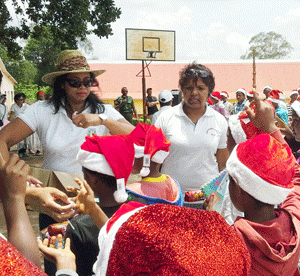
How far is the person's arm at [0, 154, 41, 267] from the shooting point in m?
1.47

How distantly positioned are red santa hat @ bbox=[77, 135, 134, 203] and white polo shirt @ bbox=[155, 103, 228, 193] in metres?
1.09

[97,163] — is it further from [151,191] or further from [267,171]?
[267,171]

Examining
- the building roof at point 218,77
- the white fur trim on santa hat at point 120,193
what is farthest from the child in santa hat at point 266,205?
the building roof at point 218,77

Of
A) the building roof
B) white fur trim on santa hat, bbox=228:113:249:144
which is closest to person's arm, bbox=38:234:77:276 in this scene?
white fur trim on santa hat, bbox=228:113:249:144

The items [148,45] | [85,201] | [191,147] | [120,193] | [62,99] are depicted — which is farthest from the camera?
[148,45]

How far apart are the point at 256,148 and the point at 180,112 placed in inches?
71.5

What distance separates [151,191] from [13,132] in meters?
1.09

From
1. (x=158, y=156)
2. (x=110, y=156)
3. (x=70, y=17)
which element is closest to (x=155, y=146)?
(x=158, y=156)

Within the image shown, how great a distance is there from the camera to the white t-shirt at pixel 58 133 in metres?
3.00

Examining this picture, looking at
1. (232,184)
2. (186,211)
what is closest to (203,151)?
(232,184)

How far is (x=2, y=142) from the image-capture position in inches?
114

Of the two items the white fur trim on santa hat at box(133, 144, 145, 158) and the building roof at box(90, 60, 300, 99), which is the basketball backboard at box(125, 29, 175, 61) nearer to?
the building roof at box(90, 60, 300, 99)

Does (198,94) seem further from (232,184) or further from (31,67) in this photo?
(31,67)

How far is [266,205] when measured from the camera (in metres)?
2.02
